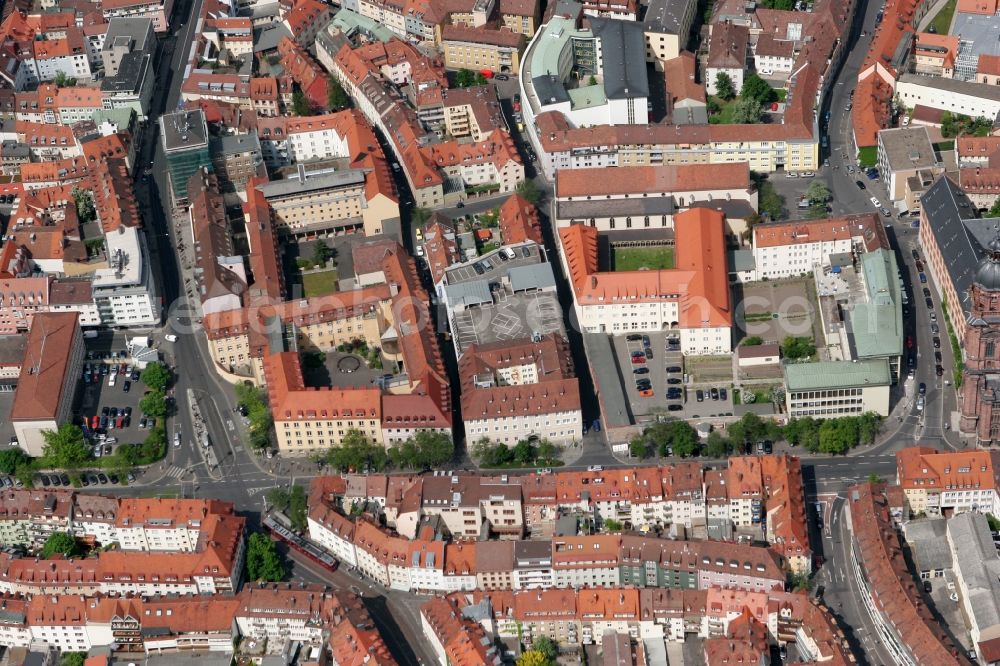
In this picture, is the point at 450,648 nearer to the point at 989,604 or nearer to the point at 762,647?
the point at 762,647

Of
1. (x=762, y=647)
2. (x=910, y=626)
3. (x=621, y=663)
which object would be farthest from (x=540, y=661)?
(x=910, y=626)

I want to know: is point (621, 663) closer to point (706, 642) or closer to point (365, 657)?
point (706, 642)

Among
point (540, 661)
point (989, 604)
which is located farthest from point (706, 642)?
point (989, 604)

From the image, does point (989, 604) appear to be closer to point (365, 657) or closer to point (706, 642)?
point (706, 642)

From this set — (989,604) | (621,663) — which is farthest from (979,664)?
(621,663)

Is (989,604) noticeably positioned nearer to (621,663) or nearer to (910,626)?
(910,626)
